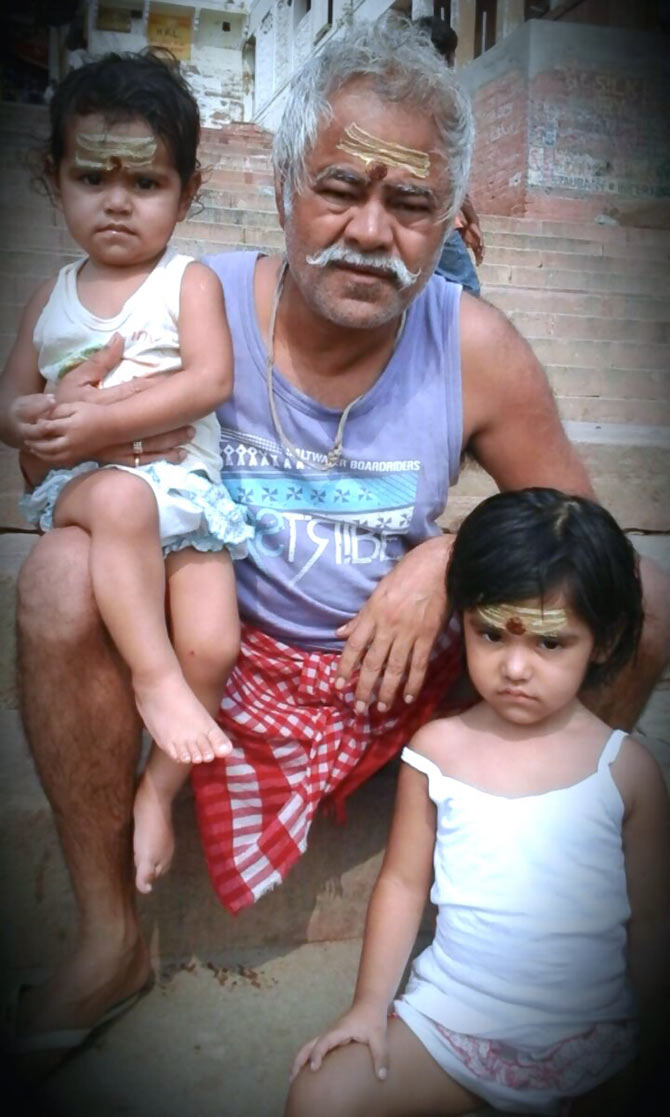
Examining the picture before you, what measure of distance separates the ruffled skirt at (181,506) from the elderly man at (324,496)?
0.07 m

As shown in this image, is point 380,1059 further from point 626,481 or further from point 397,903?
point 626,481

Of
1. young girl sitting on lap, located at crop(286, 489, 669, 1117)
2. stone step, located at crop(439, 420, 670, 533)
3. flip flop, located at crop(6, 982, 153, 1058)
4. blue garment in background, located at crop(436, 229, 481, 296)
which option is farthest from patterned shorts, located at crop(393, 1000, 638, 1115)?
blue garment in background, located at crop(436, 229, 481, 296)

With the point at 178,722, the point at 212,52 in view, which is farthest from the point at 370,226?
the point at 212,52

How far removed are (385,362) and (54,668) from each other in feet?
2.70

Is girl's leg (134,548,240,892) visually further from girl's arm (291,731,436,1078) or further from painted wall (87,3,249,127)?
painted wall (87,3,249,127)

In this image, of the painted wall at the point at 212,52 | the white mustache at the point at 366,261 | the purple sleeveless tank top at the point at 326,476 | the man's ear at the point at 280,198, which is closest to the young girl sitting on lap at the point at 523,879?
the purple sleeveless tank top at the point at 326,476

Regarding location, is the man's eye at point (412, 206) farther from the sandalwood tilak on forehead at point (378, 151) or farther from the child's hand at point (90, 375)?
the child's hand at point (90, 375)

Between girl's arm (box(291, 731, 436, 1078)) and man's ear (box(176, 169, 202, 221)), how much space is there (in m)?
1.04

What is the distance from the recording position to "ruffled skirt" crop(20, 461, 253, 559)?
1.52 m

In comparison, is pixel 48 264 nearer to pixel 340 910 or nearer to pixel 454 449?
pixel 454 449

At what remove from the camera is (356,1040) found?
132cm

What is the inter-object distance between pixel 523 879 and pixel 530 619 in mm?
368

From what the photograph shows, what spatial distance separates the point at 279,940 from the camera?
71.7 inches

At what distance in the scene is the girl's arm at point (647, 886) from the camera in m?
1.29
